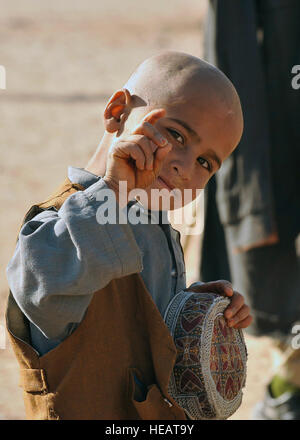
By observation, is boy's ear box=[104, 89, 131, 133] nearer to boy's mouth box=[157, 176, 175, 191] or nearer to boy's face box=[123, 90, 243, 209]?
boy's face box=[123, 90, 243, 209]

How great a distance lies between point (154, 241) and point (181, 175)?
261 millimetres

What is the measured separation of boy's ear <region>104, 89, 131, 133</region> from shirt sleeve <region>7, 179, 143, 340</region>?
12.3 inches

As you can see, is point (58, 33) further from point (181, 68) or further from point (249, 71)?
point (181, 68)

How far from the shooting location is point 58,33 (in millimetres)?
15523

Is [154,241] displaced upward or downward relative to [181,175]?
downward

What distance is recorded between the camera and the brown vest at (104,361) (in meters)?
1.75

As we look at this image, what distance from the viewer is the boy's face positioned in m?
1.82

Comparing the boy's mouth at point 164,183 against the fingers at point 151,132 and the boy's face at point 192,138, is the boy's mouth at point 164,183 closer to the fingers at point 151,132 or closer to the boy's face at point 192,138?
the boy's face at point 192,138

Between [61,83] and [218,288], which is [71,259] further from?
[61,83]

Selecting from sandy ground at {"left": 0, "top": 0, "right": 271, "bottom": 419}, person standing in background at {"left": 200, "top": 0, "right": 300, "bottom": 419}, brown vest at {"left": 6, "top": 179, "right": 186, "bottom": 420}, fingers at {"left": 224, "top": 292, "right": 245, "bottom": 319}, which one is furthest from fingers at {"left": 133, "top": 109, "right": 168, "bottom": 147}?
sandy ground at {"left": 0, "top": 0, "right": 271, "bottom": 419}

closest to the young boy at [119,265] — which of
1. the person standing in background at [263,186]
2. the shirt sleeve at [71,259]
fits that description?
the shirt sleeve at [71,259]

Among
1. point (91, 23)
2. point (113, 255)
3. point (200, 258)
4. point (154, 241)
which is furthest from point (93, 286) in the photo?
point (91, 23)

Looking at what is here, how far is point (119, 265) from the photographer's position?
1603 millimetres

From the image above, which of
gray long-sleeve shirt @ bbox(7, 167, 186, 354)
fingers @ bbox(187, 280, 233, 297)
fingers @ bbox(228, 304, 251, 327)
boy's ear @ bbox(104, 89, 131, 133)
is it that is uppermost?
boy's ear @ bbox(104, 89, 131, 133)
